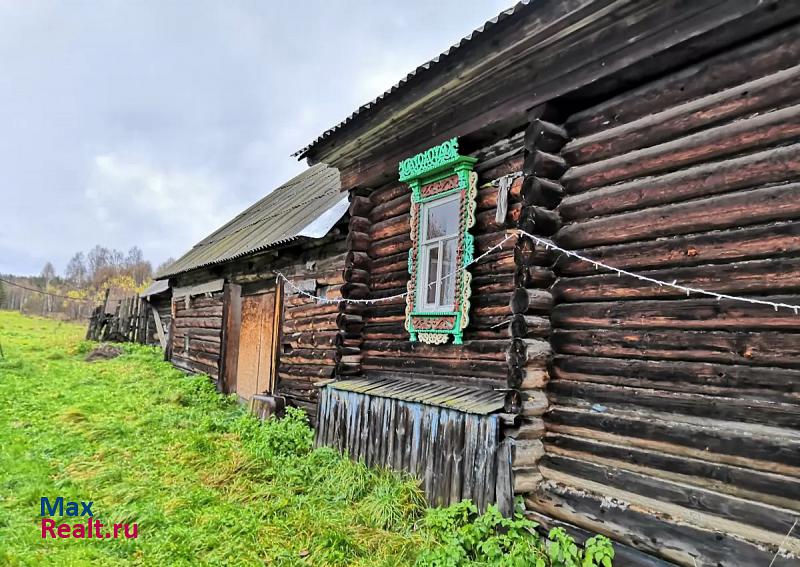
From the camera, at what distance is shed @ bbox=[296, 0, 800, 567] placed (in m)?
3.04

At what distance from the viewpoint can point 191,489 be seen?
558 centimetres

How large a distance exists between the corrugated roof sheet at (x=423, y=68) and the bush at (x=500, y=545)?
13.0 ft

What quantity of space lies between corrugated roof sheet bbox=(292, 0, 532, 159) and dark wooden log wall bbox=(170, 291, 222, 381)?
22.4 ft

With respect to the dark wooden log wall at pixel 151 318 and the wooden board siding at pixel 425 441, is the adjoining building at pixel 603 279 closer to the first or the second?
the wooden board siding at pixel 425 441

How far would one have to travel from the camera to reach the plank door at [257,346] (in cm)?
1005

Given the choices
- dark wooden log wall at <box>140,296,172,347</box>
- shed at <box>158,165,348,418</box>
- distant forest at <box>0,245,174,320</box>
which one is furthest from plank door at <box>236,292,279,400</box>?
distant forest at <box>0,245,174,320</box>

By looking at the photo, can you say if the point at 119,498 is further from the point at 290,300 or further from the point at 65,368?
the point at 65,368

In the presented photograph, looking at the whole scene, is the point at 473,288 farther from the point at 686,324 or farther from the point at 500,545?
the point at 500,545

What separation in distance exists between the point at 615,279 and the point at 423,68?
2.81 meters

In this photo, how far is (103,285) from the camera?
60.0 metres

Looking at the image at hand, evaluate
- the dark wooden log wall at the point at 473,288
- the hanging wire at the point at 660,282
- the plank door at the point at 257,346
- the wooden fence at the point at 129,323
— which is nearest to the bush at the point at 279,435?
the dark wooden log wall at the point at 473,288

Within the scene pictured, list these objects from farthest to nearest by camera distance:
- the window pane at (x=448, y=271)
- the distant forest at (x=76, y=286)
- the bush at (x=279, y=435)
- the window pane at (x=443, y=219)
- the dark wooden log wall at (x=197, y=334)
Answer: the distant forest at (x=76, y=286) < the dark wooden log wall at (x=197, y=334) < the bush at (x=279, y=435) < the window pane at (x=443, y=219) < the window pane at (x=448, y=271)

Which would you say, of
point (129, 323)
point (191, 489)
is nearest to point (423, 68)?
point (191, 489)

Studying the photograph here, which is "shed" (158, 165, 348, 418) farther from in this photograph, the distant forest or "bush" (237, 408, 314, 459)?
the distant forest
